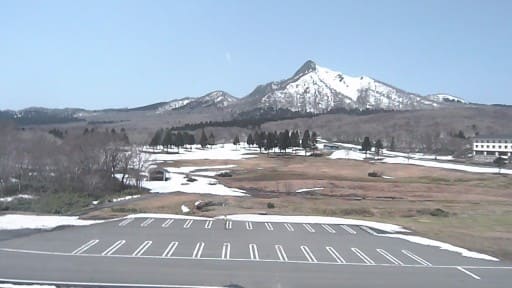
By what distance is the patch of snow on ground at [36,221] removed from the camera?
1173 inches

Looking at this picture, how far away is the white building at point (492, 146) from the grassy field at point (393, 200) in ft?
163

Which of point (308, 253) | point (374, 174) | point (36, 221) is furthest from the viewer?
point (374, 174)

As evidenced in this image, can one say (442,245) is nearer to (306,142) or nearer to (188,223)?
(188,223)

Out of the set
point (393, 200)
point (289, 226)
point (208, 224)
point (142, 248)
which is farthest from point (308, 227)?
point (393, 200)

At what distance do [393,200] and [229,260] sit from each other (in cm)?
3781

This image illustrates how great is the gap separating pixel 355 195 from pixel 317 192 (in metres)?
4.71

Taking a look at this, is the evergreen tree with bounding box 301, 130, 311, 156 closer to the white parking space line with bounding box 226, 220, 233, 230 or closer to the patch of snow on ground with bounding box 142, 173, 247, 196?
the patch of snow on ground with bounding box 142, 173, 247, 196

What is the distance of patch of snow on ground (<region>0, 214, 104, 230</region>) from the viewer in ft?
97.8

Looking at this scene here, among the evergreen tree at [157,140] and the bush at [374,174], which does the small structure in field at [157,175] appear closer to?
the bush at [374,174]

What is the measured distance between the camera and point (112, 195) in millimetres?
59062

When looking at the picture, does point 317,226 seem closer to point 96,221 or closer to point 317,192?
point 96,221

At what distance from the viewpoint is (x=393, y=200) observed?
186 ft

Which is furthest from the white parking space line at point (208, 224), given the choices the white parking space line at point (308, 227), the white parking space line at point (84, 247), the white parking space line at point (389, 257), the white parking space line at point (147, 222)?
the white parking space line at point (389, 257)

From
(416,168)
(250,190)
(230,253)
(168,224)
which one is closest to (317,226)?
(168,224)
